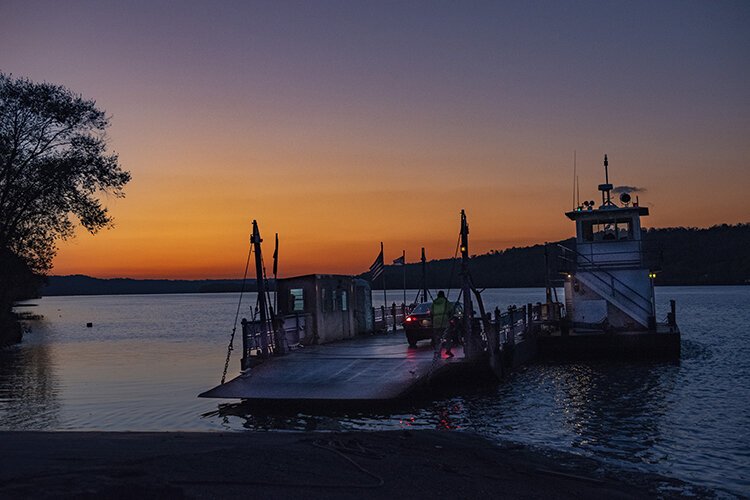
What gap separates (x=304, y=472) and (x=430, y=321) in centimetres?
1887

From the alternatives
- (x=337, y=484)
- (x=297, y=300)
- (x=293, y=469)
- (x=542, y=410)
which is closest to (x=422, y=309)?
(x=297, y=300)

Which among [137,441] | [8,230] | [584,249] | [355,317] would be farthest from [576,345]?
[8,230]

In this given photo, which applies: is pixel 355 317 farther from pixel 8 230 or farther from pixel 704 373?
pixel 8 230

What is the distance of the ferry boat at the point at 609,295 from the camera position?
1337 inches

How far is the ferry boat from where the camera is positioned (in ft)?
111

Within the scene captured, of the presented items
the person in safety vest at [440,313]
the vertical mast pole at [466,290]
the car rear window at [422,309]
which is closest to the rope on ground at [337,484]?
the vertical mast pole at [466,290]

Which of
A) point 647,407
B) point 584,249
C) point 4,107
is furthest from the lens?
point 4,107

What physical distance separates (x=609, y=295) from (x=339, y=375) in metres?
18.3

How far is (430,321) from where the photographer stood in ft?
96.4

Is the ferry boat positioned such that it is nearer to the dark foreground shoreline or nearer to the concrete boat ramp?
the concrete boat ramp

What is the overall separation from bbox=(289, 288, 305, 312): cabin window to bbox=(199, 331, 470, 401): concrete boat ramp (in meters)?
2.62

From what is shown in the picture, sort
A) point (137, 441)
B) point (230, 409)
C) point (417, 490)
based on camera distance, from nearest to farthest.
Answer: point (417, 490) < point (137, 441) < point (230, 409)

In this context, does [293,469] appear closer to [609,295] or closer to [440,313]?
[440,313]

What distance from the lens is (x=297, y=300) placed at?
1147 inches
